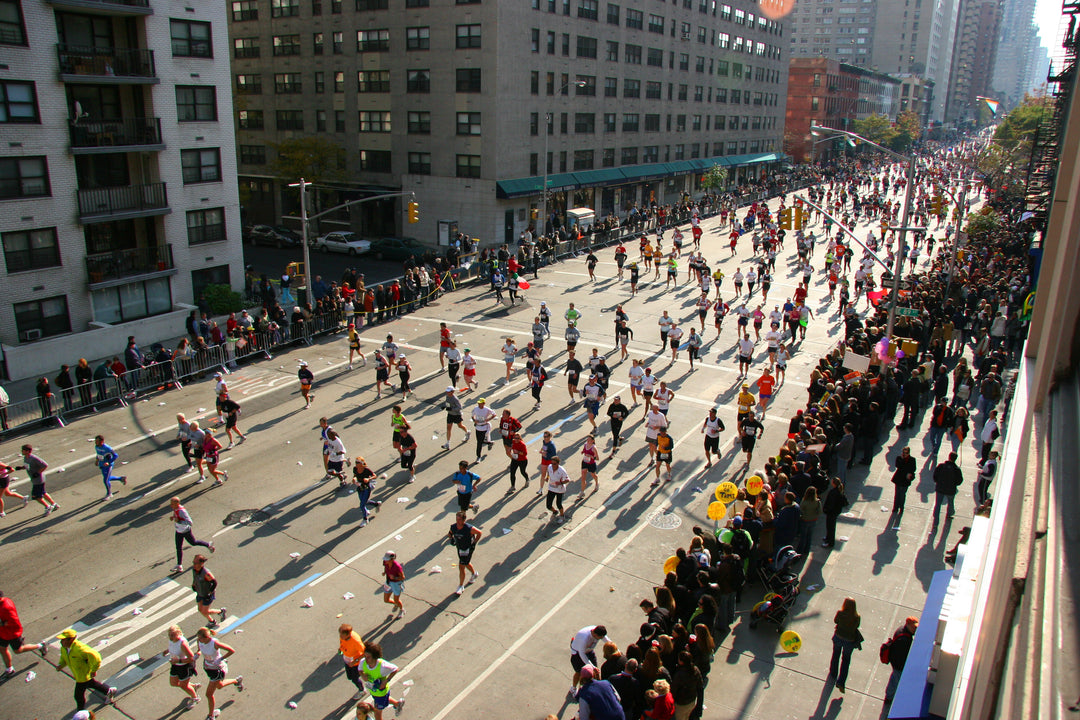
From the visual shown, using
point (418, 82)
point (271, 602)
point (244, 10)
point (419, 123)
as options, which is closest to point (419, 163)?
point (419, 123)

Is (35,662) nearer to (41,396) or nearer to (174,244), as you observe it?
(41,396)

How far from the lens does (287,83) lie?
5700 centimetres

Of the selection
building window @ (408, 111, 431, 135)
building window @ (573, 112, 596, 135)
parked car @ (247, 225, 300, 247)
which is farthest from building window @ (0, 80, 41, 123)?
building window @ (573, 112, 596, 135)

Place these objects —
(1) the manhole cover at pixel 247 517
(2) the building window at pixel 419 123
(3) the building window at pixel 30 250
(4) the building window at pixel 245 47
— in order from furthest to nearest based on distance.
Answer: (4) the building window at pixel 245 47 → (2) the building window at pixel 419 123 → (3) the building window at pixel 30 250 → (1) the manhole cover at pixel 247 517

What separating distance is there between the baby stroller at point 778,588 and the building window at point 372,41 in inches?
1844

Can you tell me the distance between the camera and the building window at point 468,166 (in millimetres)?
49094

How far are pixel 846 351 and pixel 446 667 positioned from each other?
13.8 meters

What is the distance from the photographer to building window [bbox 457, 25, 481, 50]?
47.4 metres

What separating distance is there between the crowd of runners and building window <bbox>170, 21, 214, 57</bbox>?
44.1 feet

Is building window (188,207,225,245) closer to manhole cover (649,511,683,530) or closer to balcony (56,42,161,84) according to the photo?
balcony (56,42,161,84)

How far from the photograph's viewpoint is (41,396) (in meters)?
21.9

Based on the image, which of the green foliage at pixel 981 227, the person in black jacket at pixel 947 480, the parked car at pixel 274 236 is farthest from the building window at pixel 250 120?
the person in black jacket at pixel 947 480

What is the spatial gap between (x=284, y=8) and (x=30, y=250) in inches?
Answer: 1387

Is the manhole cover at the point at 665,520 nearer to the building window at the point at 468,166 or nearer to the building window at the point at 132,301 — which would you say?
the building window at the point at 132,301
